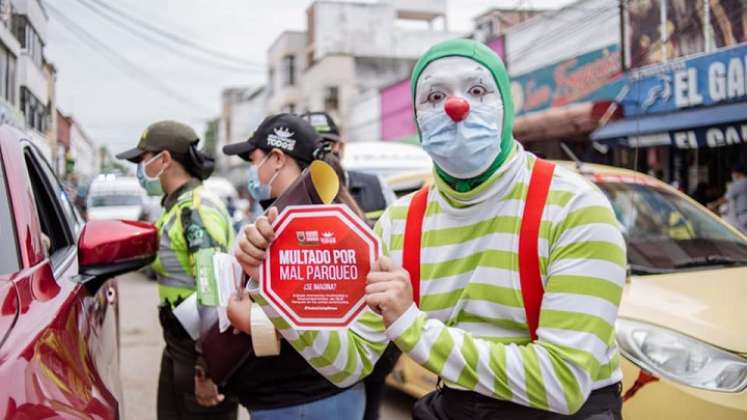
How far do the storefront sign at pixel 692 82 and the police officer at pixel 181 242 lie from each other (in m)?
5.07

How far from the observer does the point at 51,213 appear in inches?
126

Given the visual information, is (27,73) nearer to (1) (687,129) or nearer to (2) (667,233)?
(2) (667,233)

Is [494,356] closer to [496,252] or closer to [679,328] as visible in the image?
[496,252]

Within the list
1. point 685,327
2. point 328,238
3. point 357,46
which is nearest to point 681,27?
point 685,327

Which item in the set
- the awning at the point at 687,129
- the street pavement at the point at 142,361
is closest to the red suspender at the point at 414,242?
the street pavement at the point at 142,361

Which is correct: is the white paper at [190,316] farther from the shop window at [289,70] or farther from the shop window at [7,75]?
the shop window at [289,70]

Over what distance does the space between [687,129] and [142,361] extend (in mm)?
6204

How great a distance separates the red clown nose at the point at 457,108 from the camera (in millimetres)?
1731

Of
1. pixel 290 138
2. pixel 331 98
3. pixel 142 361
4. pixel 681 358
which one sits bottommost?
pixel 142 361

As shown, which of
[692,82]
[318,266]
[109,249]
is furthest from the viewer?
[692,82]

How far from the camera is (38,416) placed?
1367 millimetres

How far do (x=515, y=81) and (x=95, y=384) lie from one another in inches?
598

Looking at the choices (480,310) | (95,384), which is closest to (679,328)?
(480,310)

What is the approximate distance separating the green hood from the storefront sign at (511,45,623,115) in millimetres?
9921
